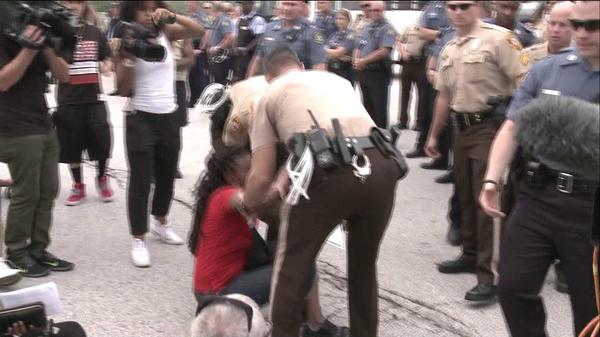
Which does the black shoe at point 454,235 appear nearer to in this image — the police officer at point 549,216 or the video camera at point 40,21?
the police officer at point 549,216

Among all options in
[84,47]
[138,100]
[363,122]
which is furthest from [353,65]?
[363,122]

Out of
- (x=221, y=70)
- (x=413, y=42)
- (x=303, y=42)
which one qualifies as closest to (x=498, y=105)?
(x=303, y=42)

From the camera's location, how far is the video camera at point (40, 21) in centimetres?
354

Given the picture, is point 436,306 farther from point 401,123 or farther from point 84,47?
point 401,123

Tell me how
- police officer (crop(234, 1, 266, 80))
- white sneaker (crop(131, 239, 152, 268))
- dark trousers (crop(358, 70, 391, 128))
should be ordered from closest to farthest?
white sneaker (crop(131, 239, 152, 268))
dark trousers (crop(358, 70, 391, 128))
police officer (crop(234, 1, 266, 80))

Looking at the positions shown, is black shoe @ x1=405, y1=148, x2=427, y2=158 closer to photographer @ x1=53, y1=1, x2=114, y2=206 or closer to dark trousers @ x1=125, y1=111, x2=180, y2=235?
photographer @ x1=53, y1=1, x2=114, y2=206

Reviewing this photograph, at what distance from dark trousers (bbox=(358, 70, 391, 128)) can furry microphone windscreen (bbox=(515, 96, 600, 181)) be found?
5.24 meters

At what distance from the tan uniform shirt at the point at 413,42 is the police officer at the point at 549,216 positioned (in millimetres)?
5058

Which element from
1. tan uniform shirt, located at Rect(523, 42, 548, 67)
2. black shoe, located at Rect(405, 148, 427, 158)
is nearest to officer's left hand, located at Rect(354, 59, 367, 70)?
black shoe, located at Rect(405, 148, 427, 158)

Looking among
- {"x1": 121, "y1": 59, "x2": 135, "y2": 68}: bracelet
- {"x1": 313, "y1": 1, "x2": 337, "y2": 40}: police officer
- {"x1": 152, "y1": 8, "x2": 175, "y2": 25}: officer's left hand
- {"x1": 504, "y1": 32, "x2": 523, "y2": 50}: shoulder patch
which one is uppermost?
{"x1": 152, "y1": 8, "x2": 175, "y2": 25}: officer's left hand

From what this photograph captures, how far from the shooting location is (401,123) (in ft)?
29.2

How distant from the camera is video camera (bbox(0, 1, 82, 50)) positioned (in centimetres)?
354

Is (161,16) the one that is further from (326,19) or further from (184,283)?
(326,19)

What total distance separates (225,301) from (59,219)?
128 inches
